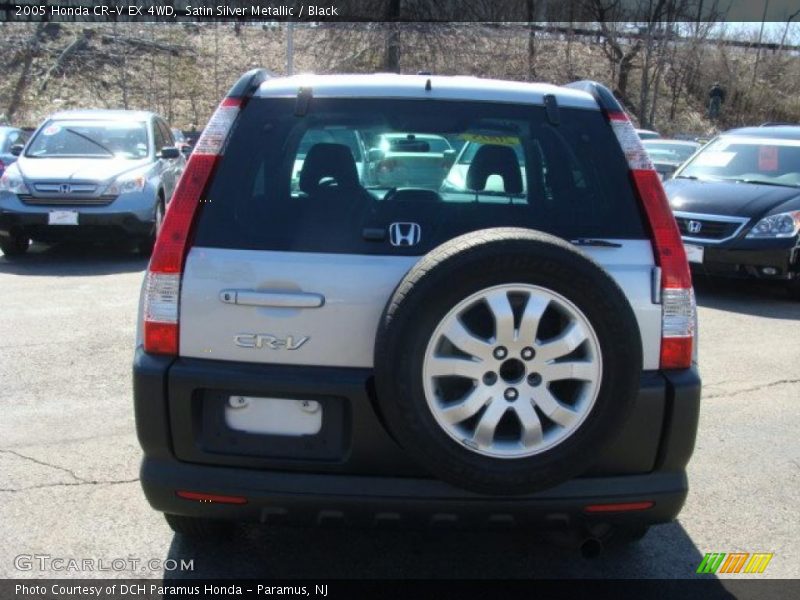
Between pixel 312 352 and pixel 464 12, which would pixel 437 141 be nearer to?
pixel 312 352

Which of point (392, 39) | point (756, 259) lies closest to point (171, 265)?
point (756, 259)

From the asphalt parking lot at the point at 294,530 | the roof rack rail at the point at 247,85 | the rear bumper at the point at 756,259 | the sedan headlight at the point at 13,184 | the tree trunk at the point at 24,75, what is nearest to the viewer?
the roof rack rail at the point at 247,85

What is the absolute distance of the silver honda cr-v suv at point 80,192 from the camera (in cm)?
1041

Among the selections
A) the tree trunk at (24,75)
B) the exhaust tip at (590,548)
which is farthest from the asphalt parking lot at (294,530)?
the tree trunk at (24,75)

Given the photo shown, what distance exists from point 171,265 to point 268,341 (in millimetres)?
420

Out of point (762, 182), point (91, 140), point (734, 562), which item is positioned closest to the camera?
point (734, 562)

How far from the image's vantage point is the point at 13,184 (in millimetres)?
10625

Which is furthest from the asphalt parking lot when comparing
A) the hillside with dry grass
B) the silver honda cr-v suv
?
the hillside with dry grass

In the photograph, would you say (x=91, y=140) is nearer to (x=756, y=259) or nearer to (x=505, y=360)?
(x=756, y=259)

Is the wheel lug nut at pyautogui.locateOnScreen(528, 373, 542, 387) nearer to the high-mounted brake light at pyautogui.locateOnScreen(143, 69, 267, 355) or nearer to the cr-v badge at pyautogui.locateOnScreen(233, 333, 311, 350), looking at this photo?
A: the cr-v badge at pyautogui.locateOnScreen(233, 333, 311, 350)

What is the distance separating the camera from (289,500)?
2918 millimetres

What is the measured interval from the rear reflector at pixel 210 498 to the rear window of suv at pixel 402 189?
0.83 m

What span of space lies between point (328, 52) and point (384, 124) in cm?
3507

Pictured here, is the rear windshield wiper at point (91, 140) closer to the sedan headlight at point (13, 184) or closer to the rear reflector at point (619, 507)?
the sedan headlight at point (13, 184)
